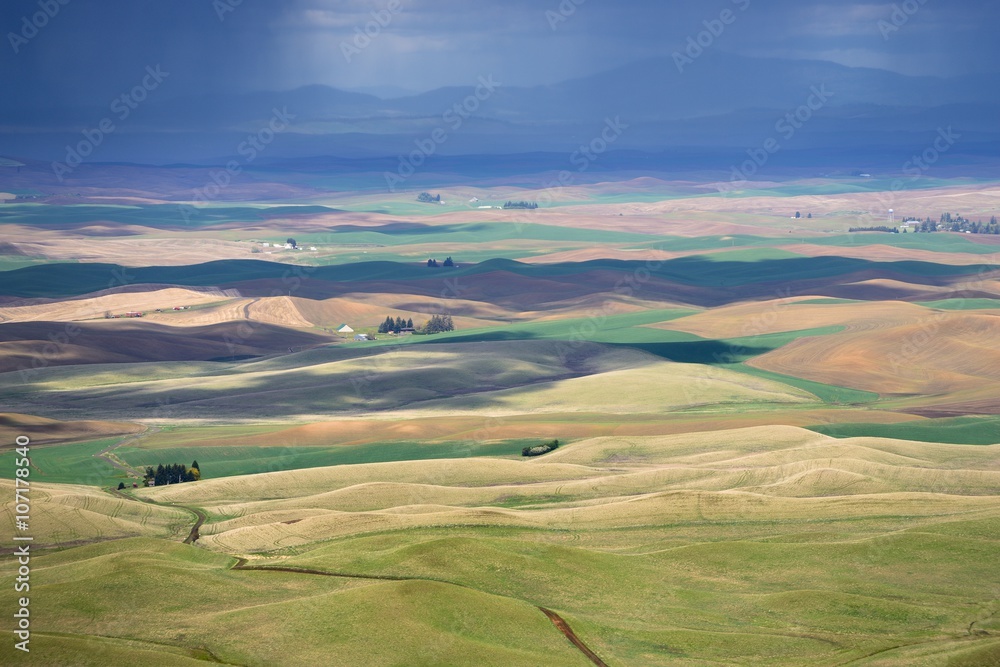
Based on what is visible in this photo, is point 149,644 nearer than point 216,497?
Yes

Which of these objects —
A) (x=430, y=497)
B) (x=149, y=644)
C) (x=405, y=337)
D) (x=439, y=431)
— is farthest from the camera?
(x=405, y=337)

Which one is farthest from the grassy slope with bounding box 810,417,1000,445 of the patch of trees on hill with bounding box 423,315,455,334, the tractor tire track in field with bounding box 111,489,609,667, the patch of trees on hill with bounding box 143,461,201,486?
the patch of trees on hill with bounding box 423,315,455,334

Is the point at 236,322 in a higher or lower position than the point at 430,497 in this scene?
higher

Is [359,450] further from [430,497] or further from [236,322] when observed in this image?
[236,322]

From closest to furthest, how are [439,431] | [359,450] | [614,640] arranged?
[614,640]
[359,450]
[439,431]

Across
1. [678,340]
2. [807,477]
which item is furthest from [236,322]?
[807,477]

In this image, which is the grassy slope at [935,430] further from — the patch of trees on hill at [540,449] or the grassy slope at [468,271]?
A: the grassy slope at [468,271]

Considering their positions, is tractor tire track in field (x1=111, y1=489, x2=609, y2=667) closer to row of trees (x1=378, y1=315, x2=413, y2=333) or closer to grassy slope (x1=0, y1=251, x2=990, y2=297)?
row of trees (x1=378, y1=315, x2=413, y2=333)

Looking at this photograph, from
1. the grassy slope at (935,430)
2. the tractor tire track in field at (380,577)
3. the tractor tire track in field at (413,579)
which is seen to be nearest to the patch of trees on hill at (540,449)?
the grassy slope at (935,430)
